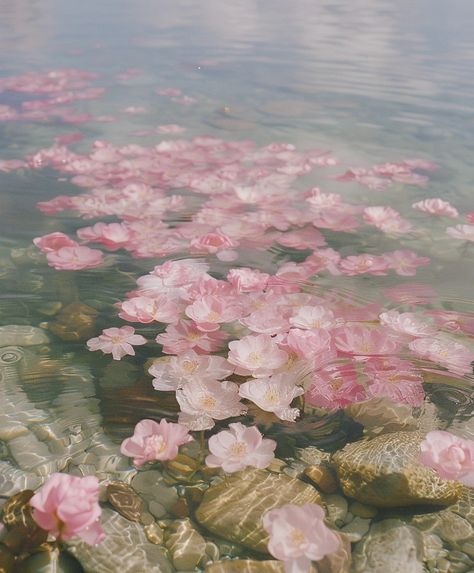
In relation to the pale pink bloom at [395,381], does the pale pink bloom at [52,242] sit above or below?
above

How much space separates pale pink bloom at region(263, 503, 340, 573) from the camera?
1.36 m

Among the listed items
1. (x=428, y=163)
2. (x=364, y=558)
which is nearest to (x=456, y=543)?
(x=364, y=558)

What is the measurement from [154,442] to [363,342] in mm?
884

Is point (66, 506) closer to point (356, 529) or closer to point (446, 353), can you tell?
point (356, 529)

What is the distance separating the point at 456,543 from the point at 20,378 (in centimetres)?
157

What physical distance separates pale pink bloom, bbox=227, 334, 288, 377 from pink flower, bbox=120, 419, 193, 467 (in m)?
0.35

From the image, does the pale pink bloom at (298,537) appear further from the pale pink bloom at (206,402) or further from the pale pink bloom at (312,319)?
the pale pink bloom at (312,319)

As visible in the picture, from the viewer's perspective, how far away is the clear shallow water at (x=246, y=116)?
246 cm

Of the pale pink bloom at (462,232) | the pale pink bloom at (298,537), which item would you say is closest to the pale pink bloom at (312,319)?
the pale pink bloom at (298,537)

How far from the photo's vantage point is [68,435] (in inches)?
73.8

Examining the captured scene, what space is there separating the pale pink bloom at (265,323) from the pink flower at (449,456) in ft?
2.34

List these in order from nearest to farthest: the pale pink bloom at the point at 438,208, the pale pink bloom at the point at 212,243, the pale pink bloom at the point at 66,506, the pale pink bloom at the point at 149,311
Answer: the pale pink bloom at the point at 66,506 → the pale pink bloom at the point at 149,311 → the pale pink bloom at the point at 212,243 → the pale pink bloom at the point at 438,208

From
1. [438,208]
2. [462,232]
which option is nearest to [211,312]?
[462,232]

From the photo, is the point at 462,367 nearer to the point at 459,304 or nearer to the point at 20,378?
the point at 459,304
